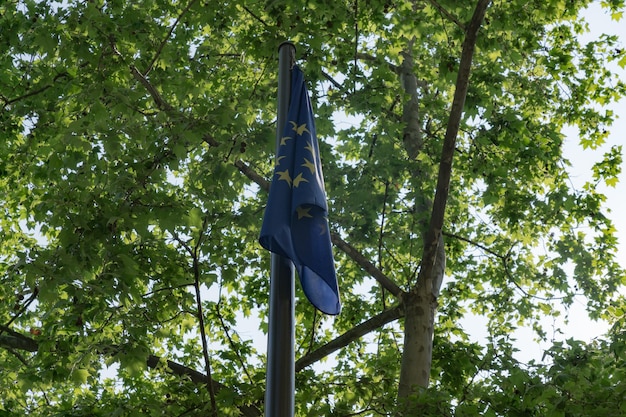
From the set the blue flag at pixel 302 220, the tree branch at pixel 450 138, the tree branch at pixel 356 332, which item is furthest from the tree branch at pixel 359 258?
the blue flag at pixel 302 220

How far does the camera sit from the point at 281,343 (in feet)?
12.6

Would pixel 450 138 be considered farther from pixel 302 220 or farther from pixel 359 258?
pixel 302 220

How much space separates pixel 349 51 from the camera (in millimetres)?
8977

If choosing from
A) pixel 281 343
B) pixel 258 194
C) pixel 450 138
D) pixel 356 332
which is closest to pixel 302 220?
pixel 281 343

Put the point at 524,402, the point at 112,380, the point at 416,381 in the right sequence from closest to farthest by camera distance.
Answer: the point at 524,402 < the point at 416,381 < the point at 112,380

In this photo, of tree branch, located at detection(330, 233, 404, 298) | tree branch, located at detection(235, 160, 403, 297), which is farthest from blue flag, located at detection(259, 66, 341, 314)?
tree branch, located at detection(330, 233, 404, 298)

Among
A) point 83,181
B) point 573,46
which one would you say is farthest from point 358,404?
point 573,46

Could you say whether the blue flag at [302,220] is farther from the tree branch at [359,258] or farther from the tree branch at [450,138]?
the tree branch at [359,258]

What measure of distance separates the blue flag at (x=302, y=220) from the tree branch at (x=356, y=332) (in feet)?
9.21

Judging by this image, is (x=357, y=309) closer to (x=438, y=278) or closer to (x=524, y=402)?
(x=438, y=278)

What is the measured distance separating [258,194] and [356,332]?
328 centimetres

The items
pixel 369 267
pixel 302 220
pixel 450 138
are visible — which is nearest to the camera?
pixel 302 220

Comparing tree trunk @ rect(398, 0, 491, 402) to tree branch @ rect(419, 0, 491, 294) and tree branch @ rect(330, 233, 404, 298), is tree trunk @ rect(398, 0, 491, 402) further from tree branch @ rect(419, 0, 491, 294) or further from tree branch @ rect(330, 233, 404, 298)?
tree branch @ rect(330, 233, 404, 298)

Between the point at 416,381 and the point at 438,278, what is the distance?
152 centimetres
